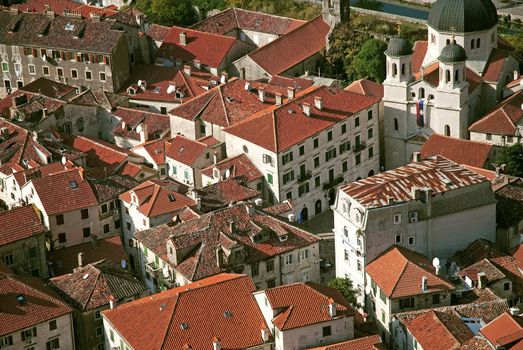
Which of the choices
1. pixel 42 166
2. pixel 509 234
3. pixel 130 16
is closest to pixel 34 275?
pixel 42 166

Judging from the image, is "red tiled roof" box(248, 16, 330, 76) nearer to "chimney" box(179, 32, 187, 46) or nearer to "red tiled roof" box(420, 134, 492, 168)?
"chimney" box(179, 32, 187, 46)

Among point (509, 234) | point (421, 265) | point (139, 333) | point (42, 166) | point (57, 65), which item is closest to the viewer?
point (139, 333)

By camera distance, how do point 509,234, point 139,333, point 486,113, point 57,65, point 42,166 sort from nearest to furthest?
point 139,333 → point 509,234 → point 42,166 → point 486,113 → point 57,65

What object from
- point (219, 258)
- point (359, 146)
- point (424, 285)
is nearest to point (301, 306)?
point (424, 285)

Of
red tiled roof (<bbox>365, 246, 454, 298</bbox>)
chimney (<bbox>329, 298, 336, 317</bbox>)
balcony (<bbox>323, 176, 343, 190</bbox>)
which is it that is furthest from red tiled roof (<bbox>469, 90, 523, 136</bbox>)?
chimney (<bbox>329, 298, 336, 317</bbox>)

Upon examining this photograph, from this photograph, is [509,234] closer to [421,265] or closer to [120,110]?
[421,265]

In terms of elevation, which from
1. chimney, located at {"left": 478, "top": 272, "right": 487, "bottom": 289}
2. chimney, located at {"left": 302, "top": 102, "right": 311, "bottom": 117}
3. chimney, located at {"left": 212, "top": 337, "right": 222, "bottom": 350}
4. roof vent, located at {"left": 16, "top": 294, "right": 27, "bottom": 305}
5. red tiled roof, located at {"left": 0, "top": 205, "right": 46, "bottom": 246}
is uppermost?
chimney, located at {"left": 302, "top": 102, "right": 311, "bottom": 117}
